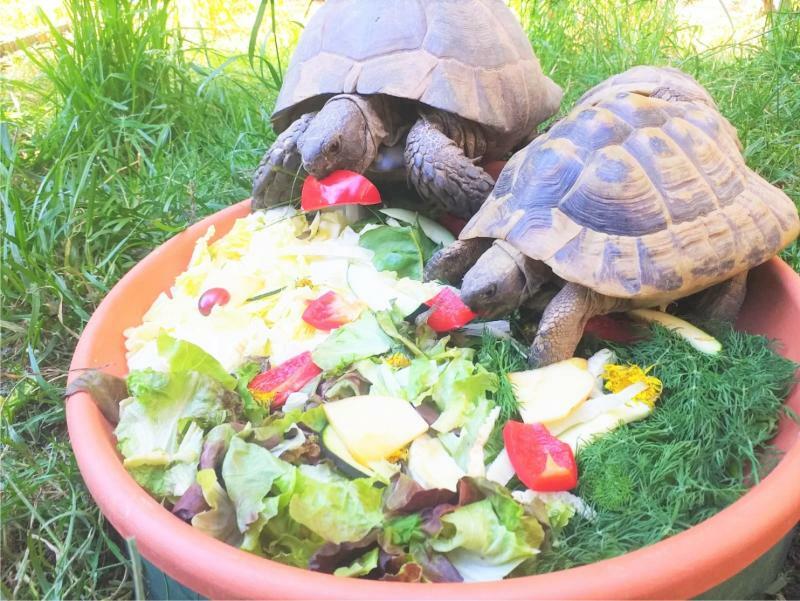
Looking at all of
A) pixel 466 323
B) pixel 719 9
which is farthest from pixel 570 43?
pixel 466 323

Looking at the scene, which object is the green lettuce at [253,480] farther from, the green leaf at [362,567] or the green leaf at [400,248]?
the green leaf at [400,248]

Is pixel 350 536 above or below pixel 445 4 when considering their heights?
below

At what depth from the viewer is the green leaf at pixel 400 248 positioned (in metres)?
2.33

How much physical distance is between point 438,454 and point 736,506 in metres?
0.63

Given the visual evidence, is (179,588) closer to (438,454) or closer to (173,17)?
(438,454)

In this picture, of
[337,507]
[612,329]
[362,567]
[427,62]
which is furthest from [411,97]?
[362,567]

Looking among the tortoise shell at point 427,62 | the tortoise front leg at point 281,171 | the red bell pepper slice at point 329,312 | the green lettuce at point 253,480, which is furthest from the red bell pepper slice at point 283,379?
the tortoise shell at point 427,62

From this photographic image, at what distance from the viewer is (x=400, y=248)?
2.37 m

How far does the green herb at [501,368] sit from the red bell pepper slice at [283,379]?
0.46m

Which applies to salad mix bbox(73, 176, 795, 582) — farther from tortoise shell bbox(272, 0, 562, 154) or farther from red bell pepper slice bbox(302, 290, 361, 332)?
tortoise shell bbox(272, 0, 562, 154)

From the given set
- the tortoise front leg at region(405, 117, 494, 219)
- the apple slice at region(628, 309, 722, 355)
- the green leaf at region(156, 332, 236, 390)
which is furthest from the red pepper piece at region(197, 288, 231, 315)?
the apple slice at region(628, 309, 722, 355)

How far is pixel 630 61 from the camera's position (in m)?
3.65

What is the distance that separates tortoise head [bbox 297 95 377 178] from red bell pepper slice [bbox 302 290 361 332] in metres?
0.50

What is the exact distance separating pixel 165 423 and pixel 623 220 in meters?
1.25
